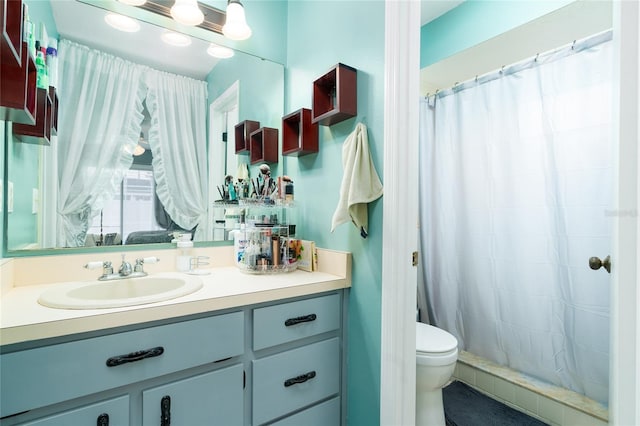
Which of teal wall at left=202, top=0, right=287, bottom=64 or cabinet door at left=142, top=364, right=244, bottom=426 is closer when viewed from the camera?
cabinet door at left=142, top=364, right=244, bottom=426

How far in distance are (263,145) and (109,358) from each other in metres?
1.25

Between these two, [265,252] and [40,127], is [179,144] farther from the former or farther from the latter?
[265,252]

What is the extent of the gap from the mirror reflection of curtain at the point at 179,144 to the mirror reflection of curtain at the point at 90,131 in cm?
10

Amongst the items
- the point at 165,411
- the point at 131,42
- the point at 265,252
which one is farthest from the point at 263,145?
the point at 165,411

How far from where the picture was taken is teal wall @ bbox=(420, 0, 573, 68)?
1.62 m

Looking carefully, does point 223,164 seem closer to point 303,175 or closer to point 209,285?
point 303,175

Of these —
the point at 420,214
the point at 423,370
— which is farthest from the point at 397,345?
the point at 420,214

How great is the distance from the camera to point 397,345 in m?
1.20

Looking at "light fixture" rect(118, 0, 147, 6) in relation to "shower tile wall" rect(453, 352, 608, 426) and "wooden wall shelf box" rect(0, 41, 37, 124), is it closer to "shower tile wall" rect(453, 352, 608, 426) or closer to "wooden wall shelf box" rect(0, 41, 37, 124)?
"wooden wall shelf box" rect(0, 41, 37, 124)

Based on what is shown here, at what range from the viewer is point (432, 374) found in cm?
148

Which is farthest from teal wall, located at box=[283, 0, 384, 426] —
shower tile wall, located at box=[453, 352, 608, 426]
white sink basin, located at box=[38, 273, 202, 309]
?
shower tile wall, located at box=[453, 352, 608, 426]

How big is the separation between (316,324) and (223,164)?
0.99 m

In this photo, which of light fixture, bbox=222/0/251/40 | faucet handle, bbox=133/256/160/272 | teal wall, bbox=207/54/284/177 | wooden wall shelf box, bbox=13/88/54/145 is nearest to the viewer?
wooden wall shelf box, bbox=13/88/54/145

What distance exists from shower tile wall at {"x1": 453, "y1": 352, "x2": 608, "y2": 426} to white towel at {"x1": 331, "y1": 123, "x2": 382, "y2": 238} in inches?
56.1
